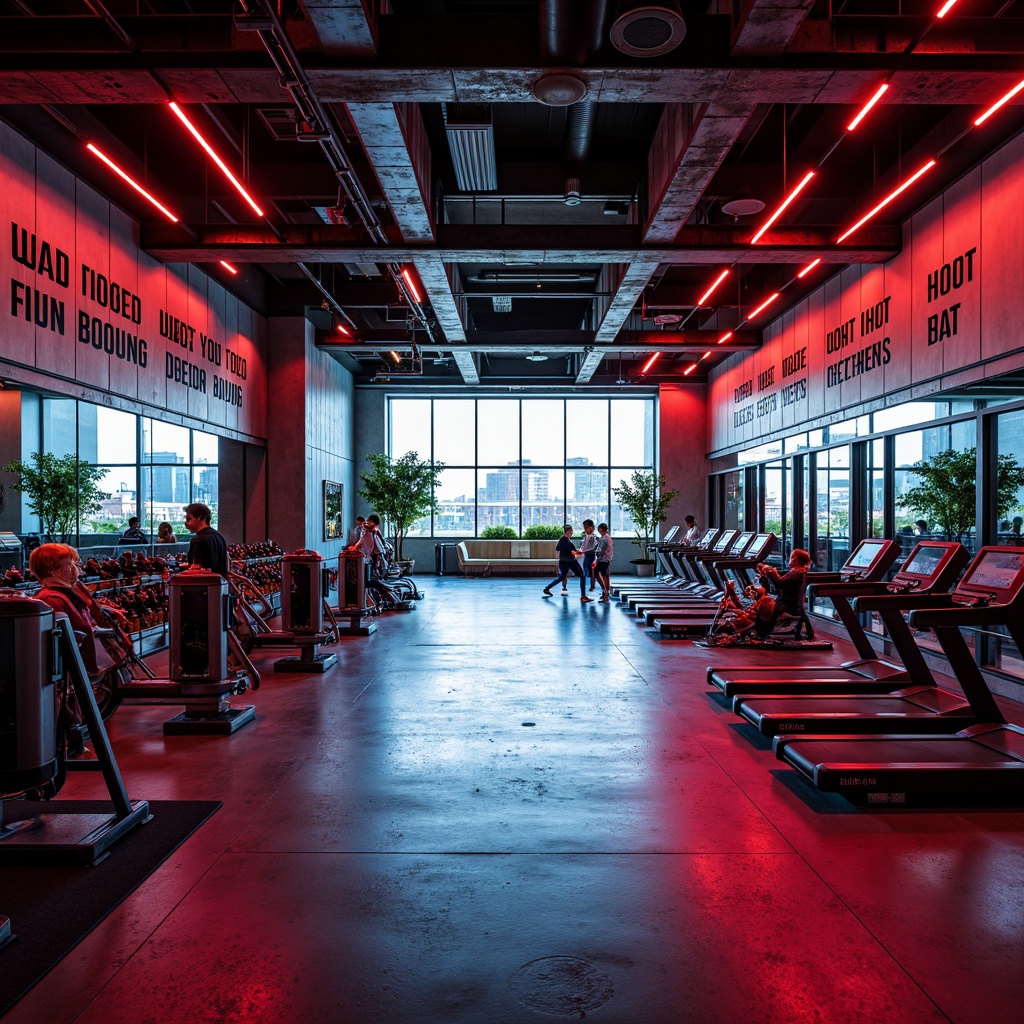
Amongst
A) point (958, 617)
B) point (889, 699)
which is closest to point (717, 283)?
point (889, 699)

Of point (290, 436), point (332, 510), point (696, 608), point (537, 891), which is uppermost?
point (290, 436)

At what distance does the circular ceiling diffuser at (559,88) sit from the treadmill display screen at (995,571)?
175 inches

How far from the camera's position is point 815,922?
8.94 feet

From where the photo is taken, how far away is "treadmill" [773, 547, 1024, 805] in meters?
3.81

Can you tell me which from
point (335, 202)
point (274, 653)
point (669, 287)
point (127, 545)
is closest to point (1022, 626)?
point (274, 653)

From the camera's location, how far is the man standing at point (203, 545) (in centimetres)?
658

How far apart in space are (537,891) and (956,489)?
6568 mm

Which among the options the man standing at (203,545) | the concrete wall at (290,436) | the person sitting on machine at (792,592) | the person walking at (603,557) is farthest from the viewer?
the concrete wall at (290,436)

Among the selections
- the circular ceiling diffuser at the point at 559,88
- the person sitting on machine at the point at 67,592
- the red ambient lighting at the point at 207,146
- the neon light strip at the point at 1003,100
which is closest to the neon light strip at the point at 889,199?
the neon light strip at the point at 1003,100

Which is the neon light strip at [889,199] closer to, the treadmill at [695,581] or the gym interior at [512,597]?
the gym interior at [512,597]

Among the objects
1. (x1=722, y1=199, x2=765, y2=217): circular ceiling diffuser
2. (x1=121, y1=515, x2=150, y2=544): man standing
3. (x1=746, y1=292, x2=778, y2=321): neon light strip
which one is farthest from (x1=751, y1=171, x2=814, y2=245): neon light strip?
(x1=121, y1=515, x2=150, y2=544): man standing

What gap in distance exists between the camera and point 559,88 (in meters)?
5.66

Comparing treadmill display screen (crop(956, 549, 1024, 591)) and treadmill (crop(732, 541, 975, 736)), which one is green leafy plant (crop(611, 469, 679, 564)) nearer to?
treadmill (crop(732, 541, 975, 736))

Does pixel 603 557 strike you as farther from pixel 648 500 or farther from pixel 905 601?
pixel 905 601
